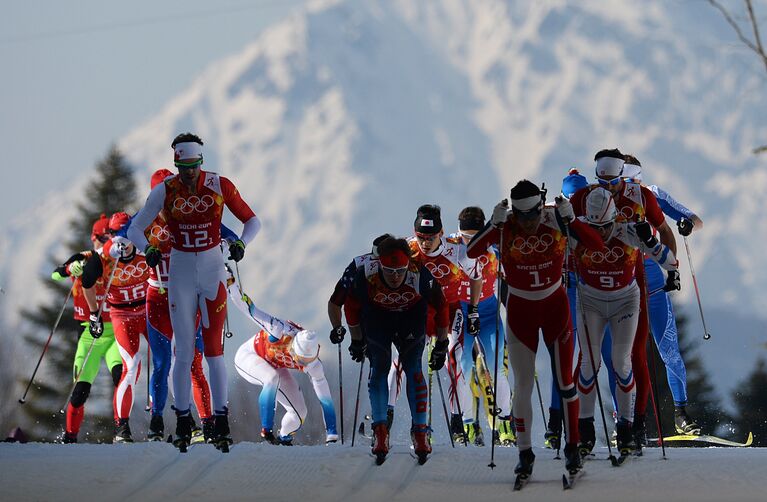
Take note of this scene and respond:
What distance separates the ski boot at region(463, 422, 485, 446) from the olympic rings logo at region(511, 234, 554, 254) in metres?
4.01

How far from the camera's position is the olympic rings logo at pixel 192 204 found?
12547 millimetres

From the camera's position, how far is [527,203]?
11141 mm

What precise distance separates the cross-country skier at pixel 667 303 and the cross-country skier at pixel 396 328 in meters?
2.58

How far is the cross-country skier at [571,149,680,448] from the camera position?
12.3 metres

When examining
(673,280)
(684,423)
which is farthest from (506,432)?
(673,280)

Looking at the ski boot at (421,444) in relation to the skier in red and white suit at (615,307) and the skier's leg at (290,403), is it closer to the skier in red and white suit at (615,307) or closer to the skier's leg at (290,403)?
the skier in red and white suit at (615,307)

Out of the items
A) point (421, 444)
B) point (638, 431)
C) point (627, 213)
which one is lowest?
point (421, 444)

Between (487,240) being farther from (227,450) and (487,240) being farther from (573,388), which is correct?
(227,450)

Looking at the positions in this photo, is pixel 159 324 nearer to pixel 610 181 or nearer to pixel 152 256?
pixel 152 256

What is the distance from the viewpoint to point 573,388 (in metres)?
11.3

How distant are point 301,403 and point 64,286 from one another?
3371 cm

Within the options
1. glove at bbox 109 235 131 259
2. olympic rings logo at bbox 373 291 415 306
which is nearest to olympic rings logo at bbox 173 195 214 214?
olympic rings logo at bbox 373 291 415 306

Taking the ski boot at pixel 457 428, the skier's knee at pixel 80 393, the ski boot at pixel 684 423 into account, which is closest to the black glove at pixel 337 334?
the ski boot at pixel 457 428

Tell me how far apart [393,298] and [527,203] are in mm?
1573
